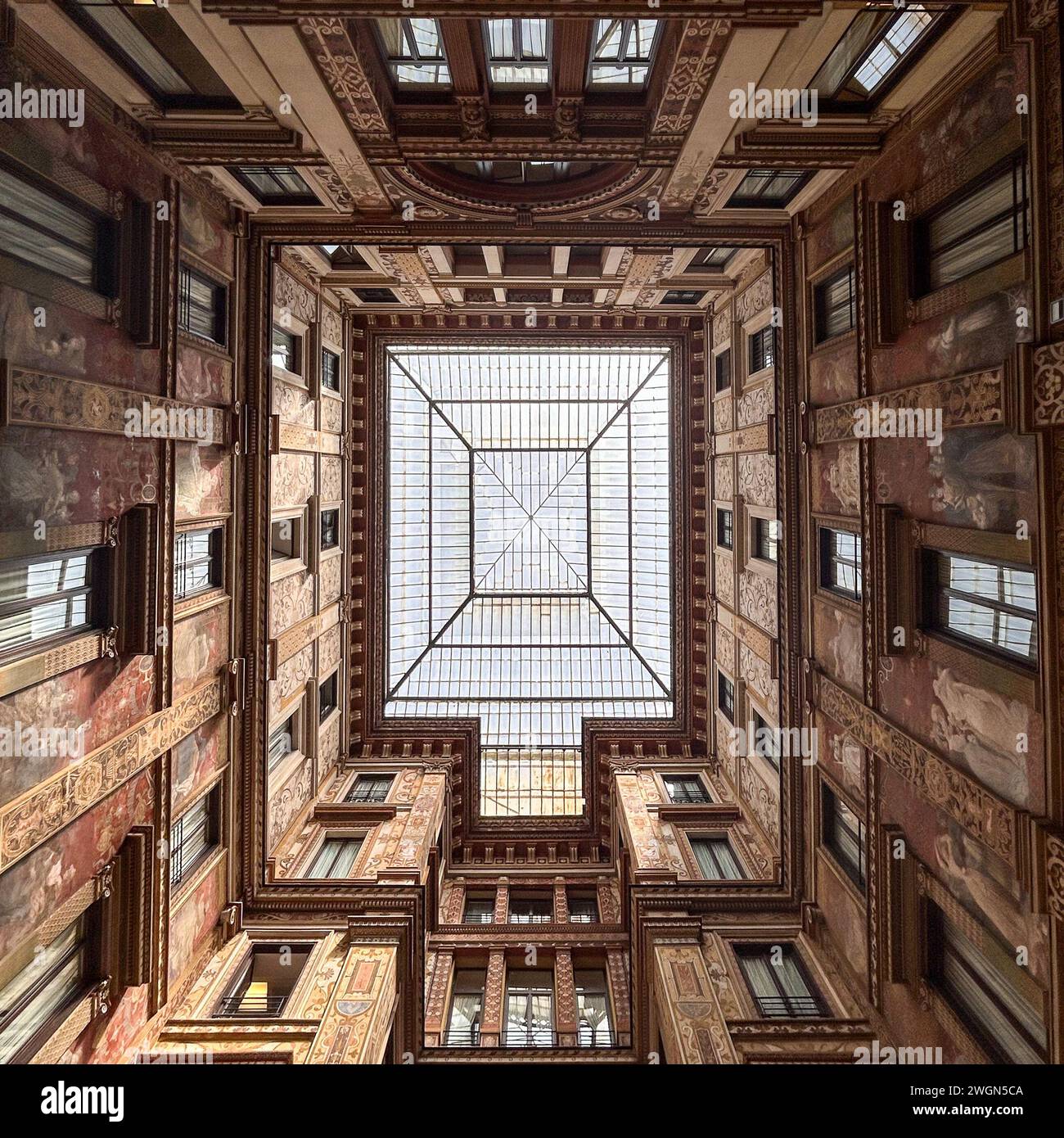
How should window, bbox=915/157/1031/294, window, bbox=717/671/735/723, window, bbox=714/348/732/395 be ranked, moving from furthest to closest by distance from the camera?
window, bbox=717/671/735/723 < window, bbox=714/348/732/395 < window, bbox=915/157/1031/294

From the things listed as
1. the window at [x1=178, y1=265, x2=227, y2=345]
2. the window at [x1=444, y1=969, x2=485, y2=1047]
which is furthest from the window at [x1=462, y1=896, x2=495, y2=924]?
the window at [x1=178, y1=265, x2=227, y2=345]

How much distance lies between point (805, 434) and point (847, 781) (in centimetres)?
769

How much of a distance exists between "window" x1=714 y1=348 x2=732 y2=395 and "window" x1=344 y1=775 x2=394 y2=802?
17.9 metres

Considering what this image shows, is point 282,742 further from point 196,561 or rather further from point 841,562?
→ point 841,562

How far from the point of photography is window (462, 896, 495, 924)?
69.8ft

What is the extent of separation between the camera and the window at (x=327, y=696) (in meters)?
21.7

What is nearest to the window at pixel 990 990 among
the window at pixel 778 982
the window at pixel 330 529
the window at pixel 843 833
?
the window at pixel 843 833

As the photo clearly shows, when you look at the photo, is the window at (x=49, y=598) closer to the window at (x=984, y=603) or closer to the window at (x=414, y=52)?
the window at (x=414, y=52)

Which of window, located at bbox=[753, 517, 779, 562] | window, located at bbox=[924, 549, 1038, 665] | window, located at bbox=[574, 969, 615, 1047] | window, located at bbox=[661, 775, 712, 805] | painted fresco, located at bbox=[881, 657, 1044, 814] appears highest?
window, located at bbox=[753, 517, 779, 562]

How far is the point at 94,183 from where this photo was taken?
10539 millimetres

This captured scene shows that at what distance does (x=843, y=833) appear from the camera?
14.2m

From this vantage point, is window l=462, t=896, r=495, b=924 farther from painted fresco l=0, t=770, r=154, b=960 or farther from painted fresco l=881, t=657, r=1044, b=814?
painted fresco l=881, t=657, r=1044, b=814

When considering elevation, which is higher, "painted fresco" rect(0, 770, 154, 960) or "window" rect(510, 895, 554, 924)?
"painted fresco" rect(0, 770, 154, 960)
